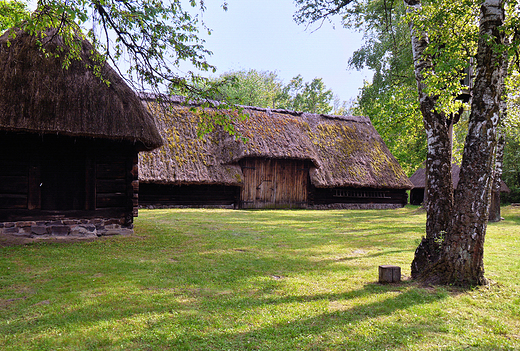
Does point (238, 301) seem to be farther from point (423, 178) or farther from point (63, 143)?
point (423, 178)

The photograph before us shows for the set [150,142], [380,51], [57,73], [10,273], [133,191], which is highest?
[380,51]

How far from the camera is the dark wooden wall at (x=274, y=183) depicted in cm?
1992

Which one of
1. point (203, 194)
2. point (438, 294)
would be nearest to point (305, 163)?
point (203, 194)

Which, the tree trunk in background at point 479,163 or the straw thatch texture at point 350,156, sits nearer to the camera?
the tree trunk in background at point 479,163

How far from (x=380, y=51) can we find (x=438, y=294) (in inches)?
891

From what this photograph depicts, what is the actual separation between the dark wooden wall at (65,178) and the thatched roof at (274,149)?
6.47 m

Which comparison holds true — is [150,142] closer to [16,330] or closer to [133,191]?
[133,191]

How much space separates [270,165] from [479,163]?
1550 cm

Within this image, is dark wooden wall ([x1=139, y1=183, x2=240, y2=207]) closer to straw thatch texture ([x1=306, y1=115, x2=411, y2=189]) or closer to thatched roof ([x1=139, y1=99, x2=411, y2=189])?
thatched roof ([x1=139, y1=99, x2=411, y2=189])

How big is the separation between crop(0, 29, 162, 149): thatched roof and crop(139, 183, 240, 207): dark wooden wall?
8060 millimetres

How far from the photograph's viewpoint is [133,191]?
403 inches

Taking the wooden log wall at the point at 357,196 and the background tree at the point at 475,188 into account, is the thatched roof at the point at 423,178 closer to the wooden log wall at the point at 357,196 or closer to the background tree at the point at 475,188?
the wooden log wall at the point at 357,196

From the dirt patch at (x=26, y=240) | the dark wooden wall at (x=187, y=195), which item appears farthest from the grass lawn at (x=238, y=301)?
the dark wooden wall at (x=187, y=195)

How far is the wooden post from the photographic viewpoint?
5.70 meters
